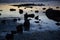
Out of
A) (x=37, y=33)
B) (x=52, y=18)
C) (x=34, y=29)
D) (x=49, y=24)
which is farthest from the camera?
(x=52, y=18)

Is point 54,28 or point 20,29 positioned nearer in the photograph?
point 20,29

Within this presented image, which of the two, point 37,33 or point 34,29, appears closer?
point 37,33

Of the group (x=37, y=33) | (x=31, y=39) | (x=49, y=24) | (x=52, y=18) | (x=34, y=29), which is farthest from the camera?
(x=52, y=18)

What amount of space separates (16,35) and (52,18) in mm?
4472

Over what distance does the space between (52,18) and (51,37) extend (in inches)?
165

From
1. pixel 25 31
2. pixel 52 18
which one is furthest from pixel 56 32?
pixel 52 18

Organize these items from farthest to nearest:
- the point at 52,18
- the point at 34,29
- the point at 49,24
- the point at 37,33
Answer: the point at 52,18 < the point at 49,24 < the point at 34,29 < the point at 37,33

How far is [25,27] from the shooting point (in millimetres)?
9570

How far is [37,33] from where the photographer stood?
9.03 metres

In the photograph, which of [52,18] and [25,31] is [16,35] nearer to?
[25,31]

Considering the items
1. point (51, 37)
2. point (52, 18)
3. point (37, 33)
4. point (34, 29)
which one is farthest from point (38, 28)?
point (52, 18)

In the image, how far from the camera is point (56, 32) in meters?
9.22

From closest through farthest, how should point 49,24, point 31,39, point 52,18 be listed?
1. point 31,39
2. point 49,24
3. point 52,18

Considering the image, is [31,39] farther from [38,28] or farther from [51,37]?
[38,28]
